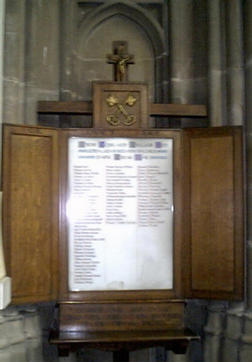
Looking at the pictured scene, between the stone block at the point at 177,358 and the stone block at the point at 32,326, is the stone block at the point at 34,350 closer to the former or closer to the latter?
the stone block at the point at 32,326

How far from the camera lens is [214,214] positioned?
360 centimetres

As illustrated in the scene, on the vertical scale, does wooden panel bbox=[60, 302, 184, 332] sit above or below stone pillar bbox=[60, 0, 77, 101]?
below

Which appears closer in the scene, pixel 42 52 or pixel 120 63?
pixel 120 63

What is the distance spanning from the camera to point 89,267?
137 inches

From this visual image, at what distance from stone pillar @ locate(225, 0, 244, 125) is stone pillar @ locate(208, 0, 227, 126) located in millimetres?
57

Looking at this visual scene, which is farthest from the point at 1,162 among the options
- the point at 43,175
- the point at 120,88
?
the point at 120,88

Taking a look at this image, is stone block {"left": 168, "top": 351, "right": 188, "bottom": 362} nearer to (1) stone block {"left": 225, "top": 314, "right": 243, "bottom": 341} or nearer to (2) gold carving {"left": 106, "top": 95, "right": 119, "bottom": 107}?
(1) stone block {"left": 225, "top": 314, "right": 243, "bottom": 341}

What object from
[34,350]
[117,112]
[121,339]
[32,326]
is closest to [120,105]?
[117,112]

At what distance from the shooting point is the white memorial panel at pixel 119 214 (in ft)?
11.4

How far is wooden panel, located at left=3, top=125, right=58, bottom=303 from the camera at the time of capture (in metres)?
3.36

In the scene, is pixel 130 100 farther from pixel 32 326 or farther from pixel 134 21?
pixel 32 326

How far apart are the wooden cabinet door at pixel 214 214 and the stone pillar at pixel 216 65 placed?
30 cm

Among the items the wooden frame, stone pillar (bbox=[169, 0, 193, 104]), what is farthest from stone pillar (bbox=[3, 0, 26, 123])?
stone pillar (bbox=[169, 0, 193, 104])

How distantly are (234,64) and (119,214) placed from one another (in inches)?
58.2
